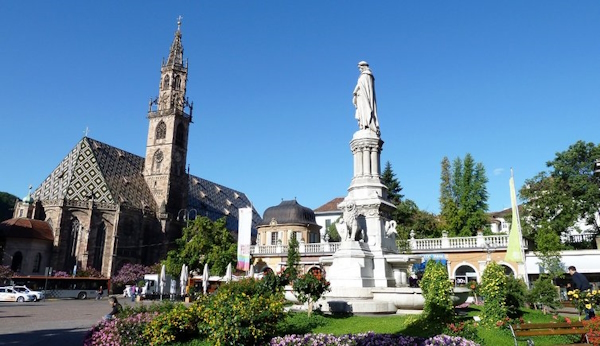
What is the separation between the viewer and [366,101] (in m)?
18.5

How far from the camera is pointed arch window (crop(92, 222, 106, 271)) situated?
53281mm

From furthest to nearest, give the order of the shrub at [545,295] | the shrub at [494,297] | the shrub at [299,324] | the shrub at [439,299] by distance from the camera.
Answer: the shrub at [545,295], the shrub at [494,297], the shrub at [439,299], the shrub at [299,324]

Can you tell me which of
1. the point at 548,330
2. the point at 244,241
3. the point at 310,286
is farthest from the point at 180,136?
the point at 548,330

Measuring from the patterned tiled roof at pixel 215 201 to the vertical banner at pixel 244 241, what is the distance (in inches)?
1460

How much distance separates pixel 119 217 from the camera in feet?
182

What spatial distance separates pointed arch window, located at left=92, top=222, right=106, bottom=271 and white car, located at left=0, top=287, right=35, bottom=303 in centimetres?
1943

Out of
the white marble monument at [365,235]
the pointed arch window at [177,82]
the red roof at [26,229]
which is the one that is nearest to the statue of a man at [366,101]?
the white marble monument at [365,235]

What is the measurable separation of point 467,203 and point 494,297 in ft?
122

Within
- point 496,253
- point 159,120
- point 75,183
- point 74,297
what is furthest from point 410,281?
point 159,120

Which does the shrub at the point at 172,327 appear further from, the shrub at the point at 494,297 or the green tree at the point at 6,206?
the green tree at the point at 6,206

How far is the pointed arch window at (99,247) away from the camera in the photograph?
175 feet

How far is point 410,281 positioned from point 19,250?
45892 millimetres

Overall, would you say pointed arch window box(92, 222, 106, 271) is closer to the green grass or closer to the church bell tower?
the church bell tower

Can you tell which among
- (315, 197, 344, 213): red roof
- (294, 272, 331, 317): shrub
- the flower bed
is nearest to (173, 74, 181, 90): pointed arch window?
(315, 197, 344, 213): red roof
